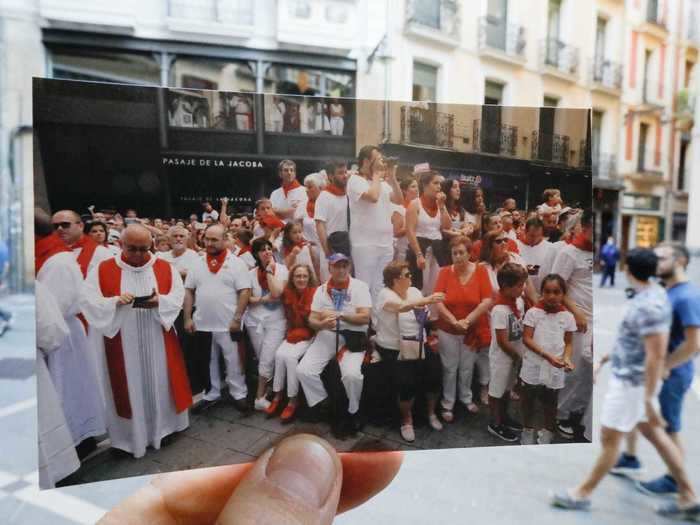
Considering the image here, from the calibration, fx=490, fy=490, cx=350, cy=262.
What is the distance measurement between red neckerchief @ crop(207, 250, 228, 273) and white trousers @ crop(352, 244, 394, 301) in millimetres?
106

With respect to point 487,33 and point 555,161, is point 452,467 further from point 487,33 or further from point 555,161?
point 487,33

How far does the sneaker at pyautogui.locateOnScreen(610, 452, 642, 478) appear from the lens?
1.07 metres

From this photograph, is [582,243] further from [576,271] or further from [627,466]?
[627,466]

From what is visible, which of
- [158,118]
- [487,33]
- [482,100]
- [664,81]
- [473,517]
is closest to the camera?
[158,118]

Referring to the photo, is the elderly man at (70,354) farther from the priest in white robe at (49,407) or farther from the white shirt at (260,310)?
the white shirt at (260,310)

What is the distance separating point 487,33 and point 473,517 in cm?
114

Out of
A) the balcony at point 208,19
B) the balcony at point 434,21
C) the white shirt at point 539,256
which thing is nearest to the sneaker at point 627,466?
the white shirt at point 539,256

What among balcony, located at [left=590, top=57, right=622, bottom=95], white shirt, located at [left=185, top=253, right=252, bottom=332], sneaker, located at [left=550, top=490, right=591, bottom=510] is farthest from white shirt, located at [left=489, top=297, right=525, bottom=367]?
balcony, located at [left=590, top=57, right=622, bottom=95]

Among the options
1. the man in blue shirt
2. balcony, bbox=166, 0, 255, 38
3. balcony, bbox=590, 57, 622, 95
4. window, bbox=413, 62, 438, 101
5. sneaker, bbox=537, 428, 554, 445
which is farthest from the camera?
balcony, bbox=590, 57, 622, 95

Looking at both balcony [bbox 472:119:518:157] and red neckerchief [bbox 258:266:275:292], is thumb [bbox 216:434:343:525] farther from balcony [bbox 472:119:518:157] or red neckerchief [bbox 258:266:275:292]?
balcony [bbox 472:119:518:157]

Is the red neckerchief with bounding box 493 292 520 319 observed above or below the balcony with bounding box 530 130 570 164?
below

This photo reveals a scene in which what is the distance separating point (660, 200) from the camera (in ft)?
13.8

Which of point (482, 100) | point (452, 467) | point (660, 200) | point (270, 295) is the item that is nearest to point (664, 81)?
point (660, 200)

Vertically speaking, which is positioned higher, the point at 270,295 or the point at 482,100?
the point at 482,100
